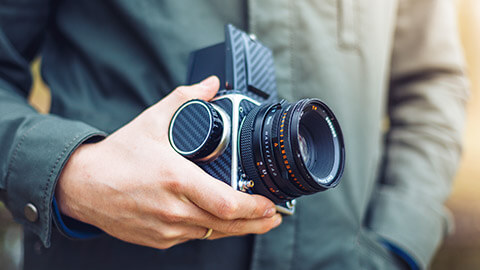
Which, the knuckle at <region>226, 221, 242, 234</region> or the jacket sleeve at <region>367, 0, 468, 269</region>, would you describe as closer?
the knuckle at <region>226, 221, 242, 234</region>

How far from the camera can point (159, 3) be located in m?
0.80

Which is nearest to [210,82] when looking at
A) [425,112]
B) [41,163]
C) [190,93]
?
[190,93]

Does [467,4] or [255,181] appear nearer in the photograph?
[255,181]

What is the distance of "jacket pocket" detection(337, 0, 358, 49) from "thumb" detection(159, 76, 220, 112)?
0.36 m

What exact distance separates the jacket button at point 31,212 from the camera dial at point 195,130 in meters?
0.26

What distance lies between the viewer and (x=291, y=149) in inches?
23.4

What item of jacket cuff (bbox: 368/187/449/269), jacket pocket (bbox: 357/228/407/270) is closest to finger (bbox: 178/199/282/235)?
jacket pocket (bbox: 357/228/407/270)

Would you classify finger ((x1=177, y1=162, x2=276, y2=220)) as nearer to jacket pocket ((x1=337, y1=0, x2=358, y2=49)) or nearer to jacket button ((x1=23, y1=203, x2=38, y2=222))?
jacket button ((x1=23, y1=203, x2=38, y2=222))

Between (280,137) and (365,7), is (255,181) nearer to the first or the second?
(280,137)

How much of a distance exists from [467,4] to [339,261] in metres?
2.18

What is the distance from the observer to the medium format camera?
1.99ft

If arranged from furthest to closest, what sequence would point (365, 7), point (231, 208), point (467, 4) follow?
1. point (467, 4)
2. point (365, 7)
3. point (231, 208)

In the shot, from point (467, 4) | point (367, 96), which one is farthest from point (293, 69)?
point (467, 4)

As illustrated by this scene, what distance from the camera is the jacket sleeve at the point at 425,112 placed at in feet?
3.54
